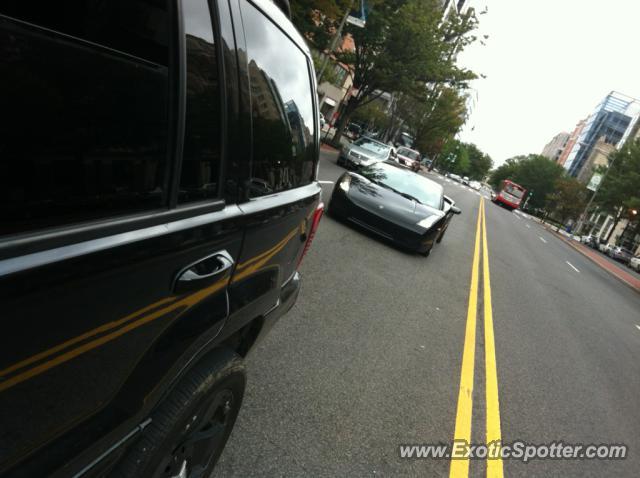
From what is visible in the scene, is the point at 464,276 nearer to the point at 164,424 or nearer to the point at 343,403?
the point at 343,403

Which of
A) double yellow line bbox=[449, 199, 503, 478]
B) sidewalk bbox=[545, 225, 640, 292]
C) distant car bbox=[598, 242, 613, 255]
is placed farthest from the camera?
distant car bbox=[598, 242, 613, 255]

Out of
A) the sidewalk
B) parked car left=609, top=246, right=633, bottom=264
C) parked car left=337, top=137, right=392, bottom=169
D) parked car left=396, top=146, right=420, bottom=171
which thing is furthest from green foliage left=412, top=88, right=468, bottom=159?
parked car left=337, top=137, right=392, bottom=169

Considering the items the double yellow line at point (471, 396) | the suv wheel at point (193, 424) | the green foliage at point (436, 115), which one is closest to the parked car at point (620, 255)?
the green foliage at point (436, 115)

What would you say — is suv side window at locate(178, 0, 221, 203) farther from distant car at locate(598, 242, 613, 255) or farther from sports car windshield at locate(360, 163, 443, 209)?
distant car at locate(598, 242, 613, 255)

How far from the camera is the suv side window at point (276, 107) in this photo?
1.83 m

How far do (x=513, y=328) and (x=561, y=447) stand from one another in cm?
276

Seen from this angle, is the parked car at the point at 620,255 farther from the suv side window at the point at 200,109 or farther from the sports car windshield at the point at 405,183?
the suv side window at the point at 200,109

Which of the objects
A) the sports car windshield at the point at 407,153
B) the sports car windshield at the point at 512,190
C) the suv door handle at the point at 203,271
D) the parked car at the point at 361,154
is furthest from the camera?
the sports car windshield at the point at 512,190

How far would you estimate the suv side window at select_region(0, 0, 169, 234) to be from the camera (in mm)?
902

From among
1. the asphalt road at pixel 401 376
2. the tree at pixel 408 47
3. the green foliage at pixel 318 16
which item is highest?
the tree at pixel 408 47

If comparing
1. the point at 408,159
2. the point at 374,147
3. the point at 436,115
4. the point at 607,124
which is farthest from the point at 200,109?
the point at 607,124

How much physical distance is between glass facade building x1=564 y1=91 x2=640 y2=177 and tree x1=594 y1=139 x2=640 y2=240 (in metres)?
82.7

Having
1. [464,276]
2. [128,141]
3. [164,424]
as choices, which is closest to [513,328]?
[464,276]

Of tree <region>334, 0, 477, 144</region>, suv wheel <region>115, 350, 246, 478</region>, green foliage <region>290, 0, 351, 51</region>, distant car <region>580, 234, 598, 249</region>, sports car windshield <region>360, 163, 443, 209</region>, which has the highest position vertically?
tree <region>334, 0, 477, 144</region>
